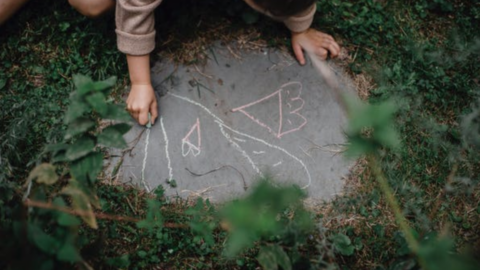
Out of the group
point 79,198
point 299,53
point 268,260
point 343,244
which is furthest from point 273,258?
point 299,53

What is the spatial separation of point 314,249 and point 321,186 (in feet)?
1.17

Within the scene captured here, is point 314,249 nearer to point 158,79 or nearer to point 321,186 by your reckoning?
point 321,186

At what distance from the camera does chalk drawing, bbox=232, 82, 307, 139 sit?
2250 mm

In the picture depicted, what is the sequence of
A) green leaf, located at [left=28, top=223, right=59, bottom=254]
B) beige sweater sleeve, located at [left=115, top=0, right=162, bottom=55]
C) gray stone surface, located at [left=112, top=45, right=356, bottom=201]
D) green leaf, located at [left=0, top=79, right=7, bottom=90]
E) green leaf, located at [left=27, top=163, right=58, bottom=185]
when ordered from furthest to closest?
green leaf, located at [left=0, top=79, right=7, bottom=90] → gray stone surface, located at [left=112, top=45, right=356, bottom=201] → beige sweater sleeve, located at [left=115, top=0, right=162, bottom=55] → green leaf, located at [left=27, top=163, right=58, bottom=185] → green leaf, located at [left=28, top=223, right=59, bottom=254]

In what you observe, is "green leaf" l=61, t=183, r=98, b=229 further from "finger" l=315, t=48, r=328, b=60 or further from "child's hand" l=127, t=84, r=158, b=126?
"finger" l=315, t=48, r=328, b=60

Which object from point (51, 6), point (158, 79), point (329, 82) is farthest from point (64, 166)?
point (329, 82)

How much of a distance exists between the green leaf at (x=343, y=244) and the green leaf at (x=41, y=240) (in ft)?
3.68

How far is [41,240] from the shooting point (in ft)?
3.93

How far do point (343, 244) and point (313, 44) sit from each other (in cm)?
106

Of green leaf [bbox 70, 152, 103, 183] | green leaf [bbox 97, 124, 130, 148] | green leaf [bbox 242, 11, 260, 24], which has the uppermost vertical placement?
green leaf [bbox 97, 124, 130, 148]

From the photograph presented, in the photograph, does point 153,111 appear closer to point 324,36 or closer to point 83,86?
point 83,86

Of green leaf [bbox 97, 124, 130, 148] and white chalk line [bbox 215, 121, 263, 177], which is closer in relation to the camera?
green leaf [bbox 97, 124, 130, 148]

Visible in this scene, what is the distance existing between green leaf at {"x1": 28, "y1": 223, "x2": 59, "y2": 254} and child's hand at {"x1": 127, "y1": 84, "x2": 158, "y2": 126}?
3.19ft

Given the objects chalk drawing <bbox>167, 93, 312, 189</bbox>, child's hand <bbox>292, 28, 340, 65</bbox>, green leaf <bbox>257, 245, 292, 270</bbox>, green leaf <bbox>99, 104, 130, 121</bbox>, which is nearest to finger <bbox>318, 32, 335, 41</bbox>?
child's hand <bbox>292, 28, 340, 65</bbox>
